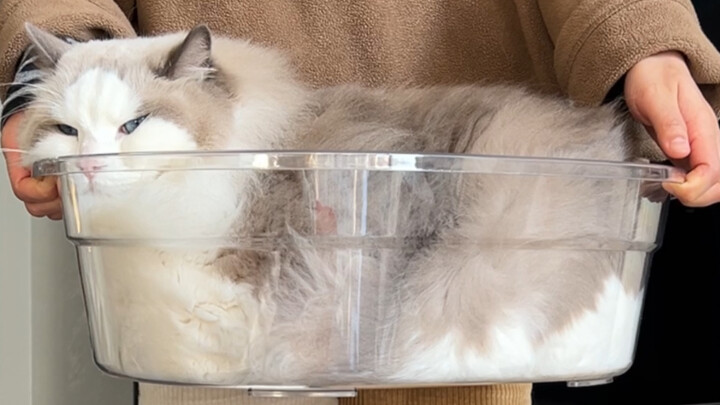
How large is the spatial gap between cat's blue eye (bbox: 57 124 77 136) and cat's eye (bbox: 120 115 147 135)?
0.04 m

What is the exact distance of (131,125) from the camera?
54cm

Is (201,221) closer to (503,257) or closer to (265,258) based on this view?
(265,258)

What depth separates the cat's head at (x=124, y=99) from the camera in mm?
530

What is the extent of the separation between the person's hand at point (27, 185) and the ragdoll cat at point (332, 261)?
1.5 inches

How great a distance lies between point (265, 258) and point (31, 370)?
2.91 feet

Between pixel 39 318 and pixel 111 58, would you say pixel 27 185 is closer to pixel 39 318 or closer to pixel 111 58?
pixel 111 58

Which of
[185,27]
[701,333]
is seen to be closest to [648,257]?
[185,27]

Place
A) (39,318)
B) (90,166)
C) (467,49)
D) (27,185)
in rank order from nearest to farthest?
(90,166) → (27,185) → (467,49) → (39,318)

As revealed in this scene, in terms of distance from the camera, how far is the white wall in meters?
1.17

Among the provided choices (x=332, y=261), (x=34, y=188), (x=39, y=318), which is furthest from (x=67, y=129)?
(x=39, y=318)

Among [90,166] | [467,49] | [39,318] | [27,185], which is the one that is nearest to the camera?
[90,166]

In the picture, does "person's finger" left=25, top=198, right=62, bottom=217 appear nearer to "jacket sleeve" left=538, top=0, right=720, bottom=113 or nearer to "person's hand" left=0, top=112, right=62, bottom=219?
"person's hand" left=0, top=112, right=62, bottom=219

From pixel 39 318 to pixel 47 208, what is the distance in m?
0.71

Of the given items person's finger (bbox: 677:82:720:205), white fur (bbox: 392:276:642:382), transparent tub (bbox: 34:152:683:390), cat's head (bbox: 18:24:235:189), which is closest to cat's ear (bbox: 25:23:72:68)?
cat's head (bbox: 18:24:235:189)
